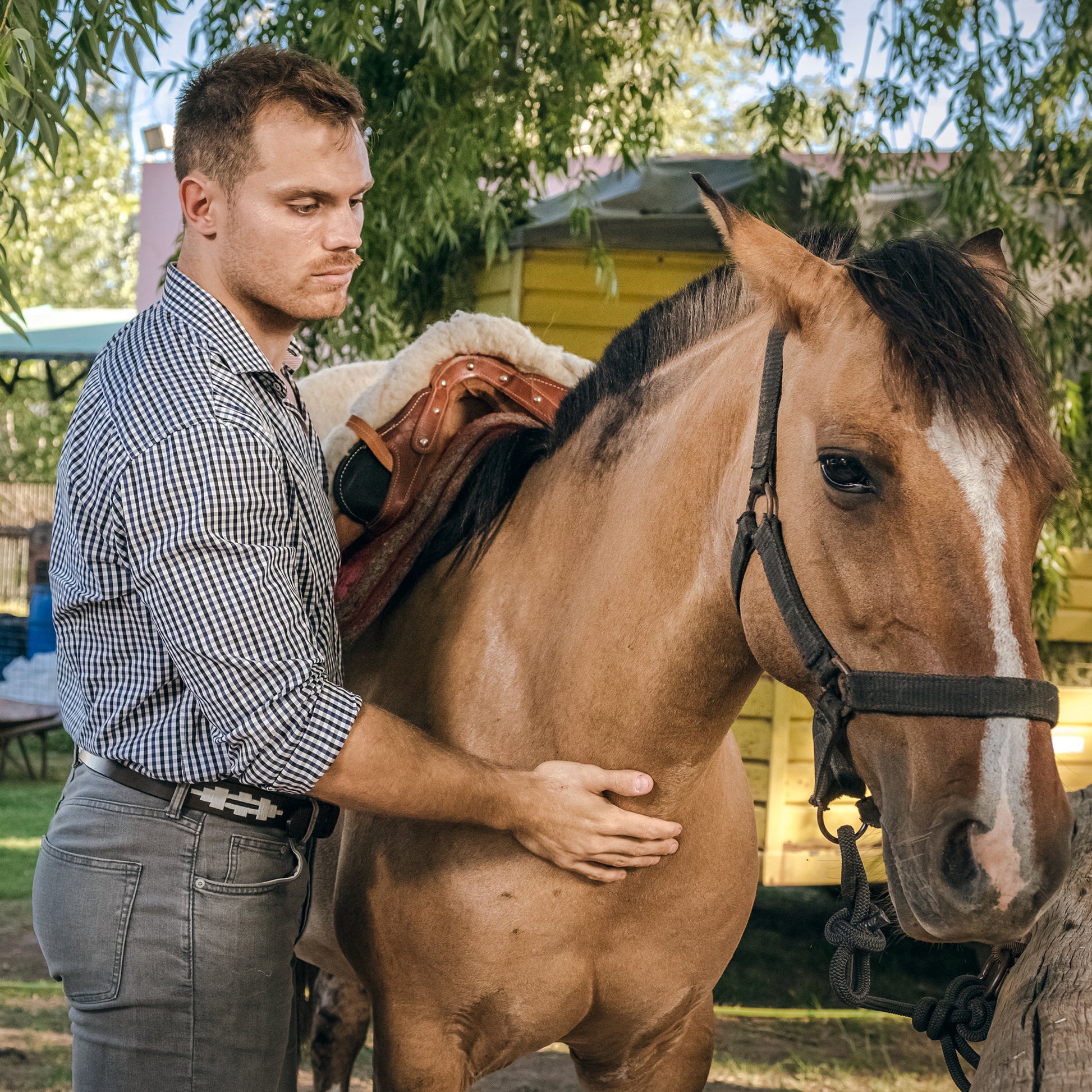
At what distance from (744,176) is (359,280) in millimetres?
1876

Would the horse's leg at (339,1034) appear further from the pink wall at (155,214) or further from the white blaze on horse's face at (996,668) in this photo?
the pink wall at (155,214)

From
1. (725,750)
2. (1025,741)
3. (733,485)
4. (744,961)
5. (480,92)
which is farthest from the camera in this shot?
(744,961)

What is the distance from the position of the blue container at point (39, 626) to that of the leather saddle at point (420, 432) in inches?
272

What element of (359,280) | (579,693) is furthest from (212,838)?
(359,280)

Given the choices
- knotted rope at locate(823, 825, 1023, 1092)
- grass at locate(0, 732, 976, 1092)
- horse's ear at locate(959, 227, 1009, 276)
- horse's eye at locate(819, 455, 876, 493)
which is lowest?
grass at locate(0, 732, 976, 1092)

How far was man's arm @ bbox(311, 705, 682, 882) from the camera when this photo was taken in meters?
1.34

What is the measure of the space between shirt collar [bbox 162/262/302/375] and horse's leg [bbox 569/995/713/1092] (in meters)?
1.23

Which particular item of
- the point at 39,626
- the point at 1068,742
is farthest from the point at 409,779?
the point at 39,626

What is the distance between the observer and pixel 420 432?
78.0 inches

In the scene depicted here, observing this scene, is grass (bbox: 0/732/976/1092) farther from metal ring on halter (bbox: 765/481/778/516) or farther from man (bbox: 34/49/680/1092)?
metal ring on halter (bbox: 765/481/778/516)

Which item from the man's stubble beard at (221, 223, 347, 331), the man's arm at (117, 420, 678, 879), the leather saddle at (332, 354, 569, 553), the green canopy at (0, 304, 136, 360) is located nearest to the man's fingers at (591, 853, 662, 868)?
the man's arm at (117, 420, 678, 879)

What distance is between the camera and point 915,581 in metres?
1.13

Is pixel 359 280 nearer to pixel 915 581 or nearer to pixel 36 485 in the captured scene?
pixel 915 581

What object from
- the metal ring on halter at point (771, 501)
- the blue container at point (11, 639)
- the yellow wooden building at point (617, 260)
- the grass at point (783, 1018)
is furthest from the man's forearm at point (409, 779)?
the blue container at point (11, 639)
